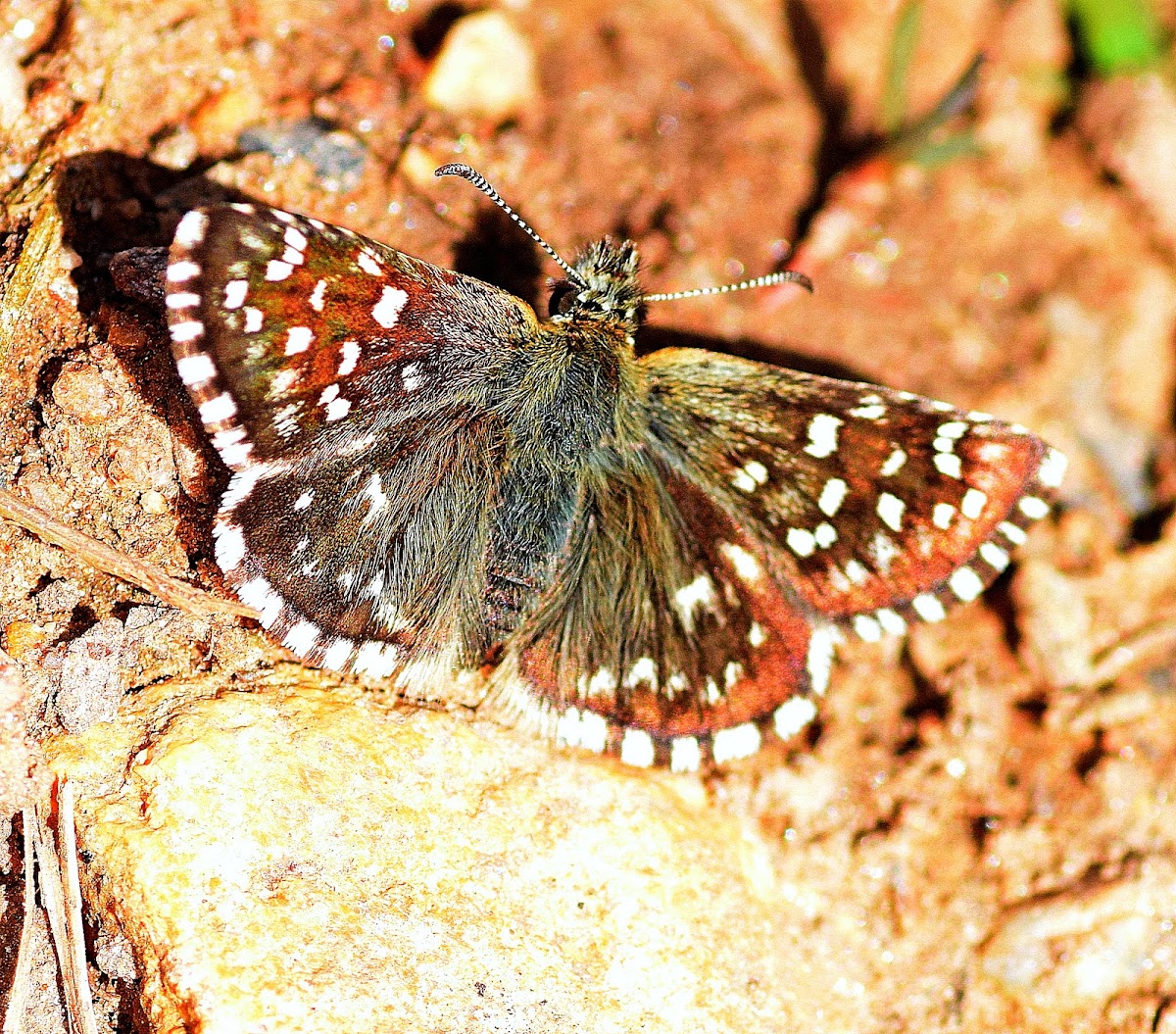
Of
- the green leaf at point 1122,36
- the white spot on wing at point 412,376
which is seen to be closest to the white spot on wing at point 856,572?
the white spot on wing at point 412,376

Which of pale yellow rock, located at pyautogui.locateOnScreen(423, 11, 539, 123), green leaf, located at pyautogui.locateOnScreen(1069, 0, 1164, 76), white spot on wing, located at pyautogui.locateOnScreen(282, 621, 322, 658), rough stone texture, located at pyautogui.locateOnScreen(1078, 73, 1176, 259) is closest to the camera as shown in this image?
white spot on wing, located at pyautogui.locateOnScreen(282, 621, 322, 658)

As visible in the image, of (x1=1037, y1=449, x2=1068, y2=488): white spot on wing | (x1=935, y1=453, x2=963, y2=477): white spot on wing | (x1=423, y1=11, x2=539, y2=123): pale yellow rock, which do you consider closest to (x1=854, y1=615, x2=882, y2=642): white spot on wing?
(x1=935, y1=453, x2=963, y2=477): white spot on wing

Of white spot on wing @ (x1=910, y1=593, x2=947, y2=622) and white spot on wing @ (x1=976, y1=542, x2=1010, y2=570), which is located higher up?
white spot on wing @ (x1=976, y1=542, x2=1010, y2=570)

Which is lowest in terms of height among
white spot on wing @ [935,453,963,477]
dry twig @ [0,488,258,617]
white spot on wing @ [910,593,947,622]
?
dry twig @ [0,488,258,617]

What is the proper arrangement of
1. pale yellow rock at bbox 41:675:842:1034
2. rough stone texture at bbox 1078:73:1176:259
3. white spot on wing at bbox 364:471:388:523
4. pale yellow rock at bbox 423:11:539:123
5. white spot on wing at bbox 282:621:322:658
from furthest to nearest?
1. rough stone texture at bbox 1078:73:1176:259
2. pale yellow rock at bbox 423:11:539:123
3. white spot on wing at bbox 364:471:388:523
4. white spot on wing at bbox 282:621:322:658
5. pale yellow rock at bbox 41:675:842:1034

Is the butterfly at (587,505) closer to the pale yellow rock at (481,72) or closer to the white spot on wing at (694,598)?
the white spot on wing at (694,598)

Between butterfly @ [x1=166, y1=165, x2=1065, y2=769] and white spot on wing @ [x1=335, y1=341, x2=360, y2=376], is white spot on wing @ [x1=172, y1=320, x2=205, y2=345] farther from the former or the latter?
white spot on wing @ [x1=335, y1=341, x2=360, y2=376]

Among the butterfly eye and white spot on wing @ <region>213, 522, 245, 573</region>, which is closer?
white spot on wing @ <region>213, 522, 245, 573</region>

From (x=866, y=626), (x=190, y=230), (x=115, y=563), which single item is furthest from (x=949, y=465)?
(x=115, y=563)
